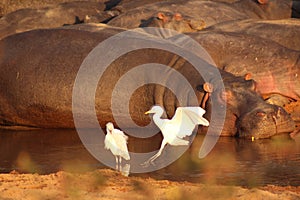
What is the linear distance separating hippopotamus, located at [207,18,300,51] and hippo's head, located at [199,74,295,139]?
220cm

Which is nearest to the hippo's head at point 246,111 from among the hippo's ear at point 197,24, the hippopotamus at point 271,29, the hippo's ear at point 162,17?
the hippopotamus at point 271,29

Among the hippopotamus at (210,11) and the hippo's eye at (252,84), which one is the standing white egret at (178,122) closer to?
the hippo's eye at (252,84)

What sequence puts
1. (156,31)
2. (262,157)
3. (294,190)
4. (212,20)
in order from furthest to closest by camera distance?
1. (212,20)
2. (156,31)
3. (262,157)
4. (294,190)

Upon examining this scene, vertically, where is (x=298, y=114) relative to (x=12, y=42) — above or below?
below

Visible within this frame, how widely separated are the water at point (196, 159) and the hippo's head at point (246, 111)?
124mm

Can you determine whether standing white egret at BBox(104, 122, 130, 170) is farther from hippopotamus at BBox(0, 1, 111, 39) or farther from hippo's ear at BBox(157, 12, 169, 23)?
hippopotamus at BBox(0, 1, 111, 39)

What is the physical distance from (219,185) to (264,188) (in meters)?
0.34

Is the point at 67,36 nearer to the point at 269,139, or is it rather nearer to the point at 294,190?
the point at 269,139

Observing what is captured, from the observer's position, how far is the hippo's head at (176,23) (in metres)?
12.2

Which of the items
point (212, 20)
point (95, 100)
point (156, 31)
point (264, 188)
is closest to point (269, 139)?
point (95, 100)

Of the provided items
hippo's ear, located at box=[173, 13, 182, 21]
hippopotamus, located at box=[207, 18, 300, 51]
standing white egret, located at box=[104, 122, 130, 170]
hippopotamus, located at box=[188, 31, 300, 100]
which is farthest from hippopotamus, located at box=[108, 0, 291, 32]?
standing white egret, located at box=[104, 122, 130, 170]

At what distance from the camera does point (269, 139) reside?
8.72 metres

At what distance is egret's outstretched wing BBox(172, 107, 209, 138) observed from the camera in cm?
708

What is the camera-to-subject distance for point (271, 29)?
1158cm
